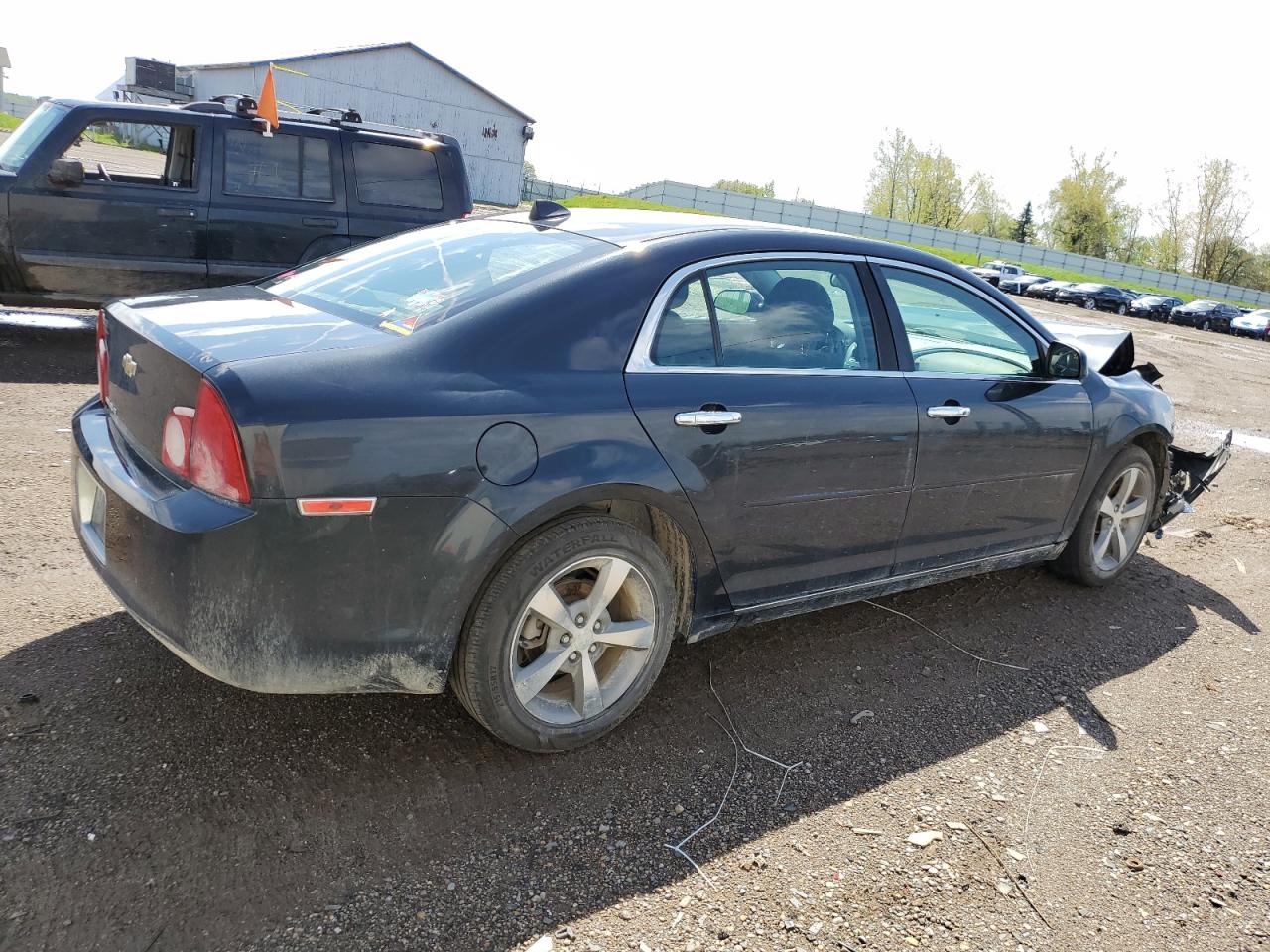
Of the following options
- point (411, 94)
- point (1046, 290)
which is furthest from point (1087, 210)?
point (411, 94)

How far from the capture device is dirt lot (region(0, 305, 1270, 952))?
2.32 m

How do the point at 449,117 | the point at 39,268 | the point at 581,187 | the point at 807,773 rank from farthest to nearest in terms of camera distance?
the point at 581,187 → the point at 449,117 → the point at 39,268 → the point at 807,773

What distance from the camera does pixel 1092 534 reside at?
185 inches

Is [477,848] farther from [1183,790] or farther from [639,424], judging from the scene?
[1183,790]

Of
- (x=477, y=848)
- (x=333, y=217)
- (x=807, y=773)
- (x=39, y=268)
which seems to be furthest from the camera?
(x=333, y=217)

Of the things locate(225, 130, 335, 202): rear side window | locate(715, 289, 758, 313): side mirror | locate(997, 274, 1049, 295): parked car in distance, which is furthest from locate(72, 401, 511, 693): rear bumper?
locate(997, 274, 1049, 295): parked car in distance

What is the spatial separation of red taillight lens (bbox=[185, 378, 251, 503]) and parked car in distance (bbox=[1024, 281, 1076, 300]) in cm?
5215

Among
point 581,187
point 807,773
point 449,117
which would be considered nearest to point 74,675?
point 807,773

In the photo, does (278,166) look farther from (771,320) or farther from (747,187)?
(747,187)

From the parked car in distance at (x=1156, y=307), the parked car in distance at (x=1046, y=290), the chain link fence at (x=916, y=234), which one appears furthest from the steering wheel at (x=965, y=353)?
the chain link fence at (x=916, y=234)

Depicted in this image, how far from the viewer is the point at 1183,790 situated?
10.5 ft

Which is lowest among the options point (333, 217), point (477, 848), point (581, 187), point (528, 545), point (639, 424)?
point (477, 848)

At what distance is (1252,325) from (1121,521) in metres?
43.4

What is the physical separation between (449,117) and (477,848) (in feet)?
164
